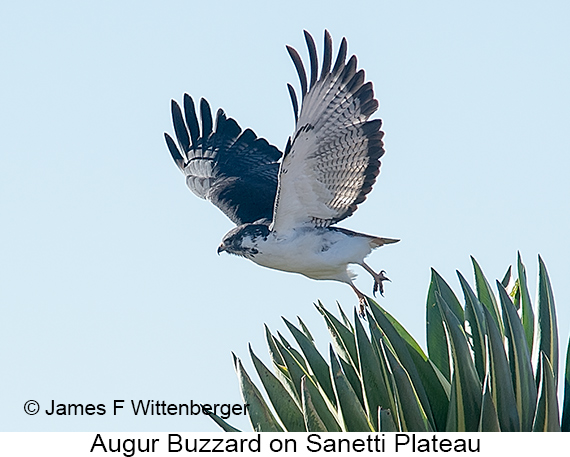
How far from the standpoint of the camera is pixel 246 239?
7527mm

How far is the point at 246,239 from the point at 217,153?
91.8 inches

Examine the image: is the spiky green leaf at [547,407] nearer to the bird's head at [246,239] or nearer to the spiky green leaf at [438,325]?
the spiky green leaf at [438,325]

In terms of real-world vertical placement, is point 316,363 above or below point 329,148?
below

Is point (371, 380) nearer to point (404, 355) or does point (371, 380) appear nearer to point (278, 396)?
point (404, 355)

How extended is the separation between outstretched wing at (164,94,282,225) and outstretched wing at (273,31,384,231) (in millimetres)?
1660

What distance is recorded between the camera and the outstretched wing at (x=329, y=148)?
6953 millimetres

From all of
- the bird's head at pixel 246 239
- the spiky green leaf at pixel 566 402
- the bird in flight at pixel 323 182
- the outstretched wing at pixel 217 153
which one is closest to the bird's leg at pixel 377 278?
the bird in flight at pixel 323 182

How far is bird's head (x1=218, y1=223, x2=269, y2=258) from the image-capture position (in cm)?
746

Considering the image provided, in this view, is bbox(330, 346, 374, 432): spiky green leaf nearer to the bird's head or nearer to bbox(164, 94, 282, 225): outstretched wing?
the bird's head

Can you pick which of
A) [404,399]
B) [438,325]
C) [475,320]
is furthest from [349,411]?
[438,325]

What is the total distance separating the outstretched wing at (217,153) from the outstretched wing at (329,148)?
5.45ft

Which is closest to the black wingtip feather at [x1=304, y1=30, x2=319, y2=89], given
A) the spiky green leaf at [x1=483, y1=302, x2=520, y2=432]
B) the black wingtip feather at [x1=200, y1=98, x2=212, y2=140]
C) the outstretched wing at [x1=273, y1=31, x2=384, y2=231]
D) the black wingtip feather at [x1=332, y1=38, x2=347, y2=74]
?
the outstretched wing at [x1=273, y1=31, x2=384, y2=231]

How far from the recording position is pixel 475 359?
15.1 ft
